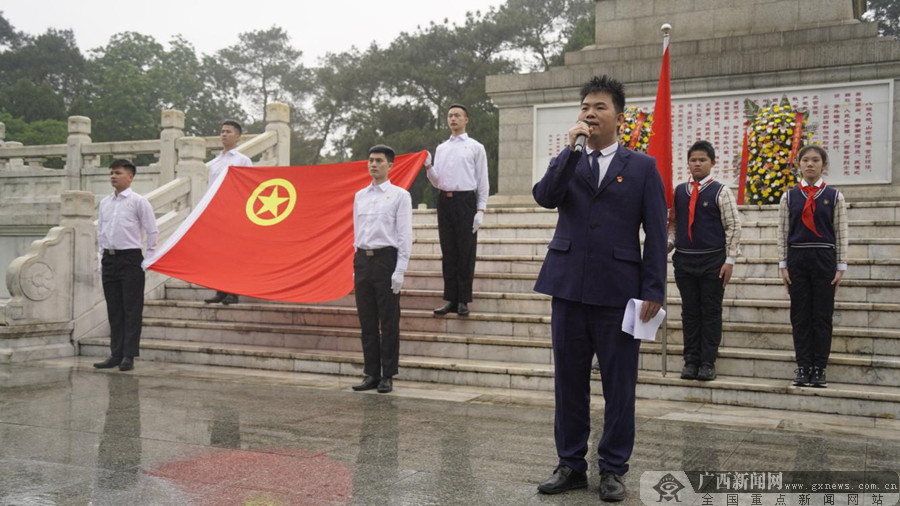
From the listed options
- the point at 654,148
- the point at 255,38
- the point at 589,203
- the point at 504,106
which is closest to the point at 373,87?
the point at 255,38

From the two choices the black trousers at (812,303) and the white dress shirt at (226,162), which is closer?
the black trousers at (812,303)

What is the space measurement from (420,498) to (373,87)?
35.9m

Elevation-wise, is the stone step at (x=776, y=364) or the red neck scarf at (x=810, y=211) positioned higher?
the red neck scarf at (x=810, y=211)

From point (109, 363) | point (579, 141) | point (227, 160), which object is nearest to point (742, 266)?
point (579, 141)

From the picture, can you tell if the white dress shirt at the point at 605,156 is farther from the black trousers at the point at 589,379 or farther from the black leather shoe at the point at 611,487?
the black leather shoe at the point at 611,487

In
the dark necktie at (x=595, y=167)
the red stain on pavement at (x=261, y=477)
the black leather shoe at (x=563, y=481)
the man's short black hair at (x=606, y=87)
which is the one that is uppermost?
the man's short black hair at (x=606, y=87)

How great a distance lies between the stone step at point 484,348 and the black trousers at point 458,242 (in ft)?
1.68

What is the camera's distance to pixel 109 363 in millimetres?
7566

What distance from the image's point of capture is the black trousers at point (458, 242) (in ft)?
24.8

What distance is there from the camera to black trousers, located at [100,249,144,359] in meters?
7.62

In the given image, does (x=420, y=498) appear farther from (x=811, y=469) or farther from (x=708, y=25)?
(x=708, y=25)

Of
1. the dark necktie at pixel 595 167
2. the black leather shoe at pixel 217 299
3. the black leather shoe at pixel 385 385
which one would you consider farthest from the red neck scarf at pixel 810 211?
the black leather shoe at pixel 217 299

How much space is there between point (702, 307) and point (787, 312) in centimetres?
110

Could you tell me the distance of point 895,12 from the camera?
35062 mm
